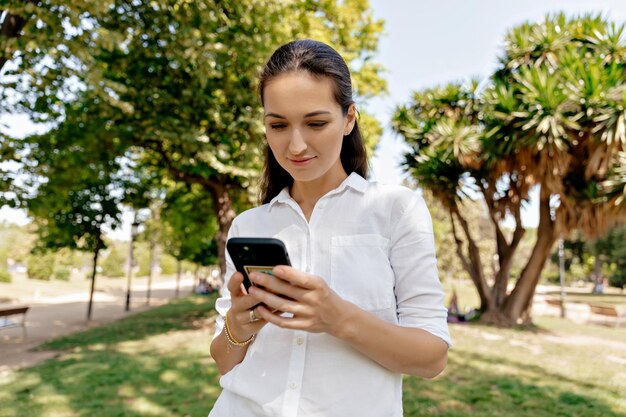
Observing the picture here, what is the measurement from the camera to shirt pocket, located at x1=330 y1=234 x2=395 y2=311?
130cm

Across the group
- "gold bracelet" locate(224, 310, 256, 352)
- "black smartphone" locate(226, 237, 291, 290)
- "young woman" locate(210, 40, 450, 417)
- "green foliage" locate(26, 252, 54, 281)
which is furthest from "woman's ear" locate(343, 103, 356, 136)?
"green foliage" locate(26, 252, 54, 281)

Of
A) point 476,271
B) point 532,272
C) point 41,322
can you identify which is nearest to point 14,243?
point 41,322

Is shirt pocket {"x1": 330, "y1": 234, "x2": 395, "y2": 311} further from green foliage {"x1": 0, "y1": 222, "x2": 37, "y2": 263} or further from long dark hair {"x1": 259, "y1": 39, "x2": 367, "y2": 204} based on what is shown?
green foliage {"x1": 0, "y1": 222, "x2": 37, "y2": 263}

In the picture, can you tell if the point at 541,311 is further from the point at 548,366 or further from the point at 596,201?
the point at 548,366

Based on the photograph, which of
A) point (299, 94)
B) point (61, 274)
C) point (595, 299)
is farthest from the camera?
point (61, 274)

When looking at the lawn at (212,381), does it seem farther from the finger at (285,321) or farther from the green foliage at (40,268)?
the green foliage at (40,268)

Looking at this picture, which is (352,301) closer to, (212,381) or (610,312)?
(212,381)

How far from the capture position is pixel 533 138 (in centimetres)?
1181

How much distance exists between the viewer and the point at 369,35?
15266 millimetres

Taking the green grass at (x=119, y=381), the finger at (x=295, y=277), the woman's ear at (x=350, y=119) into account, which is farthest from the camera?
the green grass at (x=119, y=381)

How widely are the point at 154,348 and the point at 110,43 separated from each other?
6.46m

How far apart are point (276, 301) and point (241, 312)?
188 mm

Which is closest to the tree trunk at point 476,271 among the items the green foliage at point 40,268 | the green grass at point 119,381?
the green grass at point 119,381

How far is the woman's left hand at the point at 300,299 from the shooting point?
3.43ft
